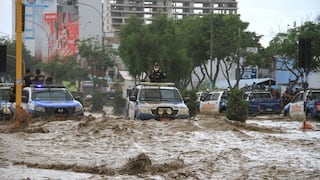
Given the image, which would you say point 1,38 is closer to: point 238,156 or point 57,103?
point 57,103

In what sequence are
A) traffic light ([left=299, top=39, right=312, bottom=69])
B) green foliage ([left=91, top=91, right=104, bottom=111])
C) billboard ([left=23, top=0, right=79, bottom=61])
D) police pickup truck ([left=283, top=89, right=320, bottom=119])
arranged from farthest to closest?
billboard ([left=23, top=0, right=79, bottom=61]) < green foliage ([left=91, top=91, right=104, bottom=111]) < police pickup truck ([left=283, top=89, right=320, bottom=119]) < traffic light ([left=299, top=39, right=312, bottom=69])

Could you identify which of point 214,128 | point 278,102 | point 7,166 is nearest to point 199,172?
point 7,166

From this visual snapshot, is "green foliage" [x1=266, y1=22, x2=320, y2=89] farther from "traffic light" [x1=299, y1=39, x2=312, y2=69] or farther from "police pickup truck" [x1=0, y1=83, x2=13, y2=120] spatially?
"traffic light" [x1=299, y1=39, x2=312, y2=69]

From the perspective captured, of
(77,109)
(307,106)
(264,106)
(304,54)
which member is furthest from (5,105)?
(264,106)

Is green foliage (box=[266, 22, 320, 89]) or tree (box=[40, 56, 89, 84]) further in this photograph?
tree (box=[40, 56, 89, 84])

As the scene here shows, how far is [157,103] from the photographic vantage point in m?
19.2

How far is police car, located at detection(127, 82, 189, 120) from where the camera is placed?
1888cm

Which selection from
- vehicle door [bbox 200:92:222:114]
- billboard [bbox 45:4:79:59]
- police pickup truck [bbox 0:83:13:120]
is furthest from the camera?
billboard [bbox 45:4:79:59]

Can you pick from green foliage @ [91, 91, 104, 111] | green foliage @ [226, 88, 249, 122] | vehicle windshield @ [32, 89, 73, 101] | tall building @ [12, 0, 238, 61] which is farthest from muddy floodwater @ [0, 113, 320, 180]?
tall building @ [12, 0, 238, 61]

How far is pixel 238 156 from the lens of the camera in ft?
36.2

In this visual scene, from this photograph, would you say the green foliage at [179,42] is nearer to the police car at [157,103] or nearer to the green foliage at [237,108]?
the green foliage at [237,108]

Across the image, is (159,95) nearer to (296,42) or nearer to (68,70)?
(296,42)

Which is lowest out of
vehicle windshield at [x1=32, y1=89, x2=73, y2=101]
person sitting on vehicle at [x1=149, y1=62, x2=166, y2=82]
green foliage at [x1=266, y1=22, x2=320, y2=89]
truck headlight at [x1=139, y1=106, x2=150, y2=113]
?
truck headlight at [x1=139, y1=106, x2=150, y2=113]

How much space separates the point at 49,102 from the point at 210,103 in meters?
14.4
